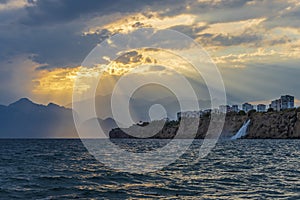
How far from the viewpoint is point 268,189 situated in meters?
31.6

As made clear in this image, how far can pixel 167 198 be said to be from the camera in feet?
92.7

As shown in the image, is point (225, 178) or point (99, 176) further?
point (99, 176)

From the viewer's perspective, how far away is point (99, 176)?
135 ft

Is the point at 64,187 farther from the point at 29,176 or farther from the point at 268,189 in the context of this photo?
the point at 268,189

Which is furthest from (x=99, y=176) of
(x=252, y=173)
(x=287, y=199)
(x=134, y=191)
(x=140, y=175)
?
(x=287, y=199)

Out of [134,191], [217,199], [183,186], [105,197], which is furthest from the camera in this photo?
[183,186]

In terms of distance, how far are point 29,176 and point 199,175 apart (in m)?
15.4

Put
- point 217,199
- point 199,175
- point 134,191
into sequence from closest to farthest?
point 217,199 → point 134,191 → point 199,175

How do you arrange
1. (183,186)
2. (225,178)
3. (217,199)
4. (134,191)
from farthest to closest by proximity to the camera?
(225,178) < (183,186) < (134,191) < (217,199)

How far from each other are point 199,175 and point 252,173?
522cm

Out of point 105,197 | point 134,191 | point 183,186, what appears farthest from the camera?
point 183,186

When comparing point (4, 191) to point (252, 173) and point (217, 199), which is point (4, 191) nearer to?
point (217, 199)

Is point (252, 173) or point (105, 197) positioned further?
point (252, 173)

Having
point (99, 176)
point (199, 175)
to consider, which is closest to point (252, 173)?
point (199, 175)
